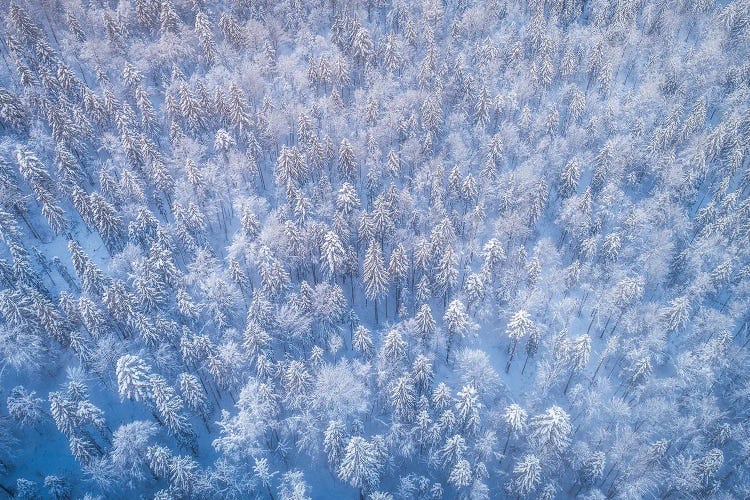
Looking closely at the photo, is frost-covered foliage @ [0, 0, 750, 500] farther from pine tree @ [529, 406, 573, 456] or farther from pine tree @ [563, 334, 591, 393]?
pine tree @ [563, 334, 591, 393]

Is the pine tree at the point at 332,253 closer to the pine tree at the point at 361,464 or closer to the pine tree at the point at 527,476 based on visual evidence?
the pine tree at the point at 361,464

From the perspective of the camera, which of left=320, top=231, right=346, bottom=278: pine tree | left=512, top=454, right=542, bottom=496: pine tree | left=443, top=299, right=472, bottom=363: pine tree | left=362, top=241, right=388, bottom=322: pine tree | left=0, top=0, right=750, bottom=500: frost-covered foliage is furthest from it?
left=320, top=231, right=346, bottom=278: pine tree

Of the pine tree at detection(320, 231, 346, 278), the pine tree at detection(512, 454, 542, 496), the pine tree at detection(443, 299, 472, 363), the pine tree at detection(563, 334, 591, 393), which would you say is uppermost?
the pine tree at detection(320, 231, 346, 278)

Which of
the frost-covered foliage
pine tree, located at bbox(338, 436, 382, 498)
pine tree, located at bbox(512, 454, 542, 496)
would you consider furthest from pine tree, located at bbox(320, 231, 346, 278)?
pine tree, located at bbox(512, 454, 542, 496)

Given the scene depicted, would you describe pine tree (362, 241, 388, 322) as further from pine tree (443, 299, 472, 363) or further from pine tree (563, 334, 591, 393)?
pine tree (563, 334, 591, 393)

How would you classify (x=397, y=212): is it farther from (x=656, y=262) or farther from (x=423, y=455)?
(x=656, y=262)

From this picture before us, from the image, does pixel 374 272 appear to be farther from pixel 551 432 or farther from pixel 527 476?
pixel 527 476

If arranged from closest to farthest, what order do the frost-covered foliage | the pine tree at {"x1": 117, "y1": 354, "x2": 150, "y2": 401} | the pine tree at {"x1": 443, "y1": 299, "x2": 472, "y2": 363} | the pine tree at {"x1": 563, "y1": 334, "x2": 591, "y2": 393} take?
1. the pine tree at {"x1": 117, "y1": 354, "x2": 150, "y2": 401}
2. the frost-covered foliage
3. the pine tree at {"x1": 563, "y1": 334, "x2": 591, "y2": 393}
4. the pine tree at {"x1": 443, "y1": 299, "x2": 472, "y2": 363}

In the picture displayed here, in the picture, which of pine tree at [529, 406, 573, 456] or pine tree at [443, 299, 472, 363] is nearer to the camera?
pine tree at [529, 406, 573, 456]

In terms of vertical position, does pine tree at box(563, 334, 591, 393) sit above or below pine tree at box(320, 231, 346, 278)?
below

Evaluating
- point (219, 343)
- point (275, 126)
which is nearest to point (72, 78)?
point (275, 126)
